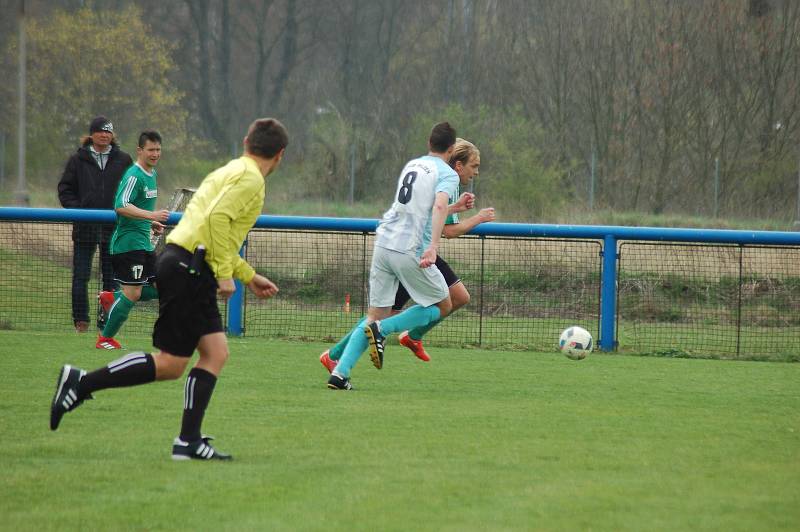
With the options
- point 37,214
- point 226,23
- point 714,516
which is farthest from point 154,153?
point 226,23

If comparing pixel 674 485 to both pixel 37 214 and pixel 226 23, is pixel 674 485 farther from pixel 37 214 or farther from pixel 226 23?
pixel 226 23

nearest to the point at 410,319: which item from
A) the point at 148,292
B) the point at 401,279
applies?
the point at 401,279

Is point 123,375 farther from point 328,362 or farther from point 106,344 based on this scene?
point 106,344

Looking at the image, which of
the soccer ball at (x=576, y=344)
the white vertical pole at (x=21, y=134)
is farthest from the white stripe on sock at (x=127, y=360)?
the white vertical pole at (x=21, y=134)

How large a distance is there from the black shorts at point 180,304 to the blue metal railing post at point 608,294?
21.6ft

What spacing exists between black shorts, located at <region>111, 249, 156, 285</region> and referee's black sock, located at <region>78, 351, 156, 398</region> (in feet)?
14.7

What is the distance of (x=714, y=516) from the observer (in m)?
4.57

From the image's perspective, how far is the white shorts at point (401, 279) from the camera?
797 centimetres

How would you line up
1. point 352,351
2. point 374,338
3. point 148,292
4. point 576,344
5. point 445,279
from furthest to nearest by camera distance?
point 148,292 → point 576,344 → point 445,279 → point 352,351 → point 374,338

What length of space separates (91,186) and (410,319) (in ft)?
16.6

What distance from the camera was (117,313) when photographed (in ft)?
32.8

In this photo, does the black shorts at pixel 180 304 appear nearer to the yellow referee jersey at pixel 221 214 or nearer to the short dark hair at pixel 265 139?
the yellow referee jersey at pixel 221 214

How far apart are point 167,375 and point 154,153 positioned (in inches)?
187

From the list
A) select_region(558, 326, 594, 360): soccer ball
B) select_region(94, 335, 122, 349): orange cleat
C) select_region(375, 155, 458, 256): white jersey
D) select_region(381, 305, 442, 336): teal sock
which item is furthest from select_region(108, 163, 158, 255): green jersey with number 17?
select_region(558, 326, 594, 360): soccer ball
